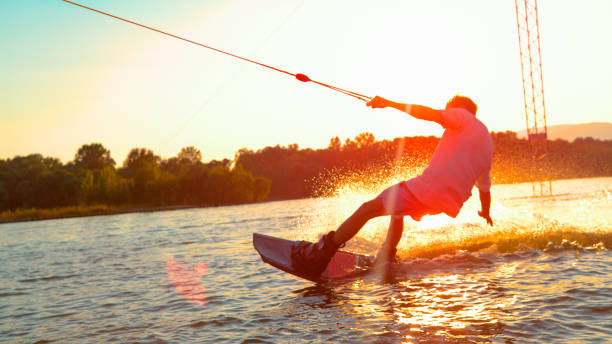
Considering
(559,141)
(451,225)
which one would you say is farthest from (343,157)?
(451,225)

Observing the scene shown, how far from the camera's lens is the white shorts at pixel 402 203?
5.56 meters

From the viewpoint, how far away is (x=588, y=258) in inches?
285

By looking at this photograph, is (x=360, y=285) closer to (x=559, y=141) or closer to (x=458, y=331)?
(x=458, y=331)

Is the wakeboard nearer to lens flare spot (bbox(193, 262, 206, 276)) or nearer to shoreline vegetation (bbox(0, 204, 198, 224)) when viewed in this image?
lens flare spot (bbox(193, 262, 206, 276))

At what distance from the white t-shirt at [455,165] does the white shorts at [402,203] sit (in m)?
0.09

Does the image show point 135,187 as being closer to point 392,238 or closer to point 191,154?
point 191,154

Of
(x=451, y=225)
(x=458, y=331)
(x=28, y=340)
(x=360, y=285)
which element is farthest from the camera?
(x=451, y=225)

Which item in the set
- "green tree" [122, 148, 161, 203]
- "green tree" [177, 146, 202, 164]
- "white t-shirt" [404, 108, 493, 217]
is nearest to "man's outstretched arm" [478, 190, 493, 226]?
"white t-shirt" [404, 108, 493, 217]

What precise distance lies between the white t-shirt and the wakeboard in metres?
2.34

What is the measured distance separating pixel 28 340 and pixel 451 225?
35.1ft

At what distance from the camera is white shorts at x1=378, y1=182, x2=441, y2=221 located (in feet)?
18.2

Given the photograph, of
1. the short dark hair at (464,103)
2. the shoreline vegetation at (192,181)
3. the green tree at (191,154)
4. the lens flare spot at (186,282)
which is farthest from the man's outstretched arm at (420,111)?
the green tree at (191,154)

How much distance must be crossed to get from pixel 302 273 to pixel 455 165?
2.77 m

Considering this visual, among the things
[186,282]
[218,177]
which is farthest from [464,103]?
[218,177]
